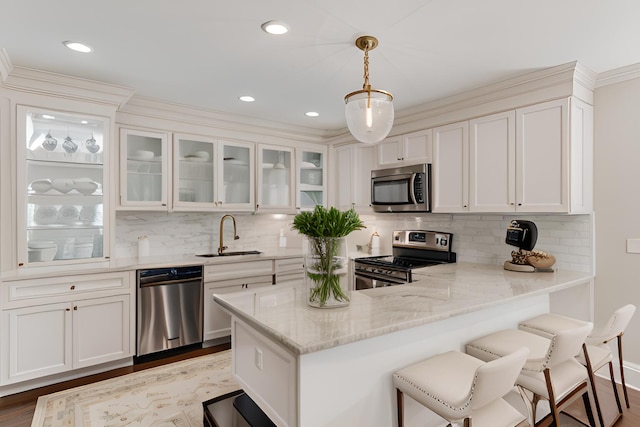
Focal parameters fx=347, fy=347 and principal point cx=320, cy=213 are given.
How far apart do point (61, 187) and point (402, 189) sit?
3192 millimetres

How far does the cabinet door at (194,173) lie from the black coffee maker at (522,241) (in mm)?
2980

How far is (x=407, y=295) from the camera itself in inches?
80.0

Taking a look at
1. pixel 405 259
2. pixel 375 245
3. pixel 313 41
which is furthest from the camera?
pixel 375 245

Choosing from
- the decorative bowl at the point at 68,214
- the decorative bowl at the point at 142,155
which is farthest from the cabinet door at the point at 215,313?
the decorative bowl at the point at 142,155

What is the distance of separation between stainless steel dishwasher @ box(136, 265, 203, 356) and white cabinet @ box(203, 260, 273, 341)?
0.08 meters

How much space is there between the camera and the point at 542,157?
109 inches

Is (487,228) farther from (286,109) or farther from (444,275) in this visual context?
(286,109)

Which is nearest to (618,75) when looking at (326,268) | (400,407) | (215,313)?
(326,268)

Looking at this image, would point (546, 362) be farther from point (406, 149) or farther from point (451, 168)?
point (406, 149)

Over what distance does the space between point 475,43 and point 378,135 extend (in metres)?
0.97

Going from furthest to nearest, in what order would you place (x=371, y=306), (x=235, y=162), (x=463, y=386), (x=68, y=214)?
(x=235, y=162) < (x=68, y=214) < (x=371, y=306) < (x=463, y=386)

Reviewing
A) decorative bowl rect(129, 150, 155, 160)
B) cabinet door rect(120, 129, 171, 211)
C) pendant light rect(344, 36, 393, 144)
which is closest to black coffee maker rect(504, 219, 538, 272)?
pendant light rect(344, 36, 393, 144)

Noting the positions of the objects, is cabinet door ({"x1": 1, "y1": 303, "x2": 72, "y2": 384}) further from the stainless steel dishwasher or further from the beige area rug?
the stainless steel dishwasher

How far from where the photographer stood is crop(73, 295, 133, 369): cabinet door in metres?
2.85
